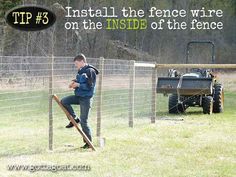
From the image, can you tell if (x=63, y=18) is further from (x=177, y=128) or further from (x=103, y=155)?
(x=103, y=155)

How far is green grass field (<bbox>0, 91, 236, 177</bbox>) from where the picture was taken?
7.02m

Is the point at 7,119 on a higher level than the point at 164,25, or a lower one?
lower

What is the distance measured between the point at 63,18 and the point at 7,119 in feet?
65.5

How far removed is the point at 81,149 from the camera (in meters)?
8.40

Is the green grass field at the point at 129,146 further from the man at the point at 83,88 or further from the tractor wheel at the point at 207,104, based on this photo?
the tractor wheel at the point at 207,104

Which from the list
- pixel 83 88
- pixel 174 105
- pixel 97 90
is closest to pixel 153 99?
pixel 174 105

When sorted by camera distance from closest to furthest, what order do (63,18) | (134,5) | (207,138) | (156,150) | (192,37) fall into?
(156,150), (207,138), (63,18), (134,5), (192,37)

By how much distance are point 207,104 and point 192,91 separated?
59 cm

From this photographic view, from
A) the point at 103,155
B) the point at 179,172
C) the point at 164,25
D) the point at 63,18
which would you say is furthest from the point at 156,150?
the point at 164,25

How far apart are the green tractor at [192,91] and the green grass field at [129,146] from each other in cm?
101

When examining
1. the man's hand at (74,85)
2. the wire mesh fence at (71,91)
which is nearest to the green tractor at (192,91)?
the wire mesh fence at (71,91)

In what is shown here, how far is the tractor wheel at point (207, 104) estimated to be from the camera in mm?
14438

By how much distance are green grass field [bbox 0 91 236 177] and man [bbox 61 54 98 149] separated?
0.51 metres

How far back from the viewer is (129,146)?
29.0 ft
